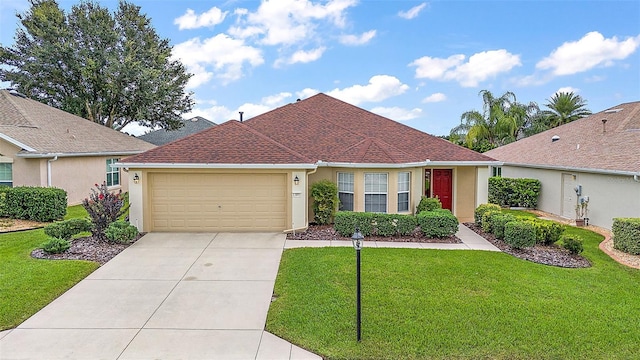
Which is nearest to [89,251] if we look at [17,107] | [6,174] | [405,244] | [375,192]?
[405,244]

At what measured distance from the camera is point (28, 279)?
7273 mm

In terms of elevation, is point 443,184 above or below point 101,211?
→ above

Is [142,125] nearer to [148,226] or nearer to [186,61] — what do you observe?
[186,61]

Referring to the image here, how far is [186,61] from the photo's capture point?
1336 inches

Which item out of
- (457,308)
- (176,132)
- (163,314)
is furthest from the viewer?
(176,132)

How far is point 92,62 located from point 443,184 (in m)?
26.6

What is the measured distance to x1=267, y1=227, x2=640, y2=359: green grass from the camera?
A: 4977mm

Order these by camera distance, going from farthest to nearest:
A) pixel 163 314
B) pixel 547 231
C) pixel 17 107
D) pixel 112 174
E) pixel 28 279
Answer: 1. pixel 112 174
2. pixel 17 107
3. pixel 547 231
4. pixel 28 279
5. pixel 163 314

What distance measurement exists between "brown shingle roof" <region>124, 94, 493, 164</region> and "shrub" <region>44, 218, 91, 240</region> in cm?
232

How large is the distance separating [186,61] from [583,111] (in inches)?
1394

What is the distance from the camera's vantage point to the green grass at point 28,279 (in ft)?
19.7

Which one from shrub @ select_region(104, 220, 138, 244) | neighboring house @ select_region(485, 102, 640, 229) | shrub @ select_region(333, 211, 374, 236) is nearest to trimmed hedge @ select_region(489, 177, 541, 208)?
neighboring house @ select_region(485, 102, 640, 229)

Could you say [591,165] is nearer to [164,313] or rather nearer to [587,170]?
[587,170]

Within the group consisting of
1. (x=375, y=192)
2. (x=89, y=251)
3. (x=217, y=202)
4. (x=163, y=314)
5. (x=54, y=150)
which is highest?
(x=54, y=150)
